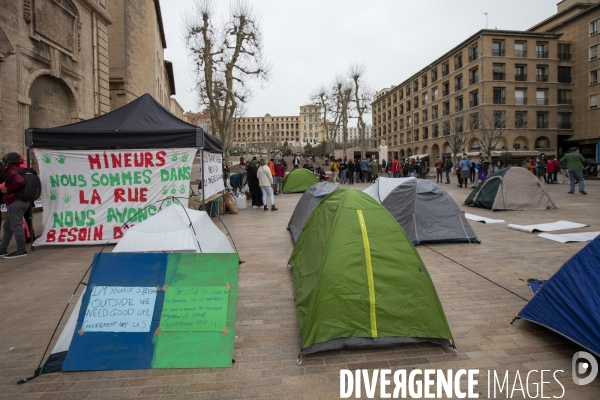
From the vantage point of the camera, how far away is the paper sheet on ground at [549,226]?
337 inches

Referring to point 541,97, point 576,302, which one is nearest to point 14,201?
point 576,302

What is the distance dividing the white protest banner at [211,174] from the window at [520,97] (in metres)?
42.1

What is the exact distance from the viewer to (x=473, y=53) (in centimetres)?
4256

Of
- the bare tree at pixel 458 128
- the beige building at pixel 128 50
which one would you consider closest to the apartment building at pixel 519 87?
the bare tree at pixel 458 128

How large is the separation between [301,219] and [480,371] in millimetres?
5248

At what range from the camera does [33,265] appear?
6.22 meters

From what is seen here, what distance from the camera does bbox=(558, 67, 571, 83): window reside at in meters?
41.7

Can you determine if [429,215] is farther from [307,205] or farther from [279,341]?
[279,341]

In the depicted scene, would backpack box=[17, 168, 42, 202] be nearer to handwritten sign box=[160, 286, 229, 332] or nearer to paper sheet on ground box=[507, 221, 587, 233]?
handwritten sign box=[160, 286, 229, 332]

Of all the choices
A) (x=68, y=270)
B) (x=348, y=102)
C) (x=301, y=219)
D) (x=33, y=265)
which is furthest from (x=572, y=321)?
(x=348, y=102)

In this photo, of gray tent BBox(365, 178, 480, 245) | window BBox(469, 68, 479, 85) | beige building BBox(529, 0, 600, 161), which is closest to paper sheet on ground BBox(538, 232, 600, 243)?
gray tent BBox(365, 178, 480, 245)

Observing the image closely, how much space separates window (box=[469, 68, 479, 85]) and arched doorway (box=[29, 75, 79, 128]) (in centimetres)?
4168

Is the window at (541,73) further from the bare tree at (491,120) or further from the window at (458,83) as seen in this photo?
the window at (458,83)

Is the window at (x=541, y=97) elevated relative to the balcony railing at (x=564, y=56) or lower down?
lower down
